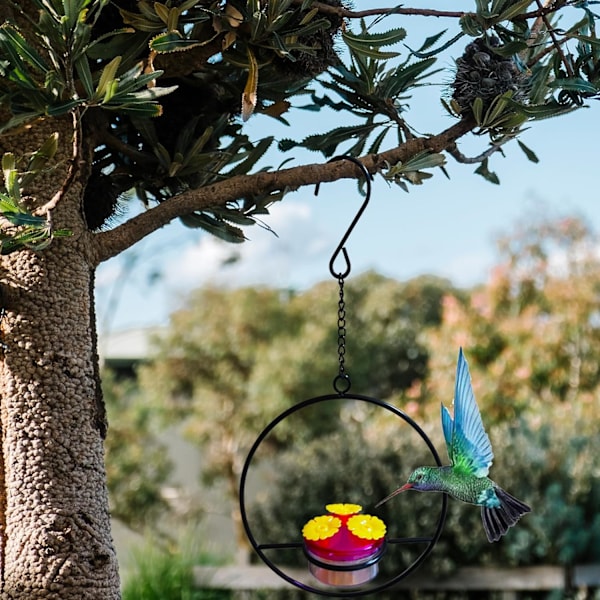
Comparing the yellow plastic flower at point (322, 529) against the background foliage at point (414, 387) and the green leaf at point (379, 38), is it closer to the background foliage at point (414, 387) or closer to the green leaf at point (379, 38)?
the green leaf at point (379, 38)

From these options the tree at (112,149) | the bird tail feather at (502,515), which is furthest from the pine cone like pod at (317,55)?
the bird tail feather at (502,515)

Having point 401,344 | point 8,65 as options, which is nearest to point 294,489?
point 8,65

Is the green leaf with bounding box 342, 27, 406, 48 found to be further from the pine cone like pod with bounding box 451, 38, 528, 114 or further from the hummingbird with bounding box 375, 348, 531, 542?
the hummingbird with bounding box 375, 348, 531, 542

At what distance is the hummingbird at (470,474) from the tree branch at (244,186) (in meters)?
0.38

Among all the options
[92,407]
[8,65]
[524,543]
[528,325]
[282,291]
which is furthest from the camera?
[282,291]

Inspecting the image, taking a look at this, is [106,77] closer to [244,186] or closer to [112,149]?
[244,186]

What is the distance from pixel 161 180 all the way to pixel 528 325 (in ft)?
17.7

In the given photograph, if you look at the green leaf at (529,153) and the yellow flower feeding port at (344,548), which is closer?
the yellow flower feeding port at (344,548)

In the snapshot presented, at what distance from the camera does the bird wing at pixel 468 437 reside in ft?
4.67

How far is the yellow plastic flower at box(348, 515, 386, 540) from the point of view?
1.53 meters

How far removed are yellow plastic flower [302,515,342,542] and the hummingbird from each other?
182 millimetres

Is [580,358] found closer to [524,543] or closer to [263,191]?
[524,543]

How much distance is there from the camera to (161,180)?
158 cm

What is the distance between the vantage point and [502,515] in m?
1.43
